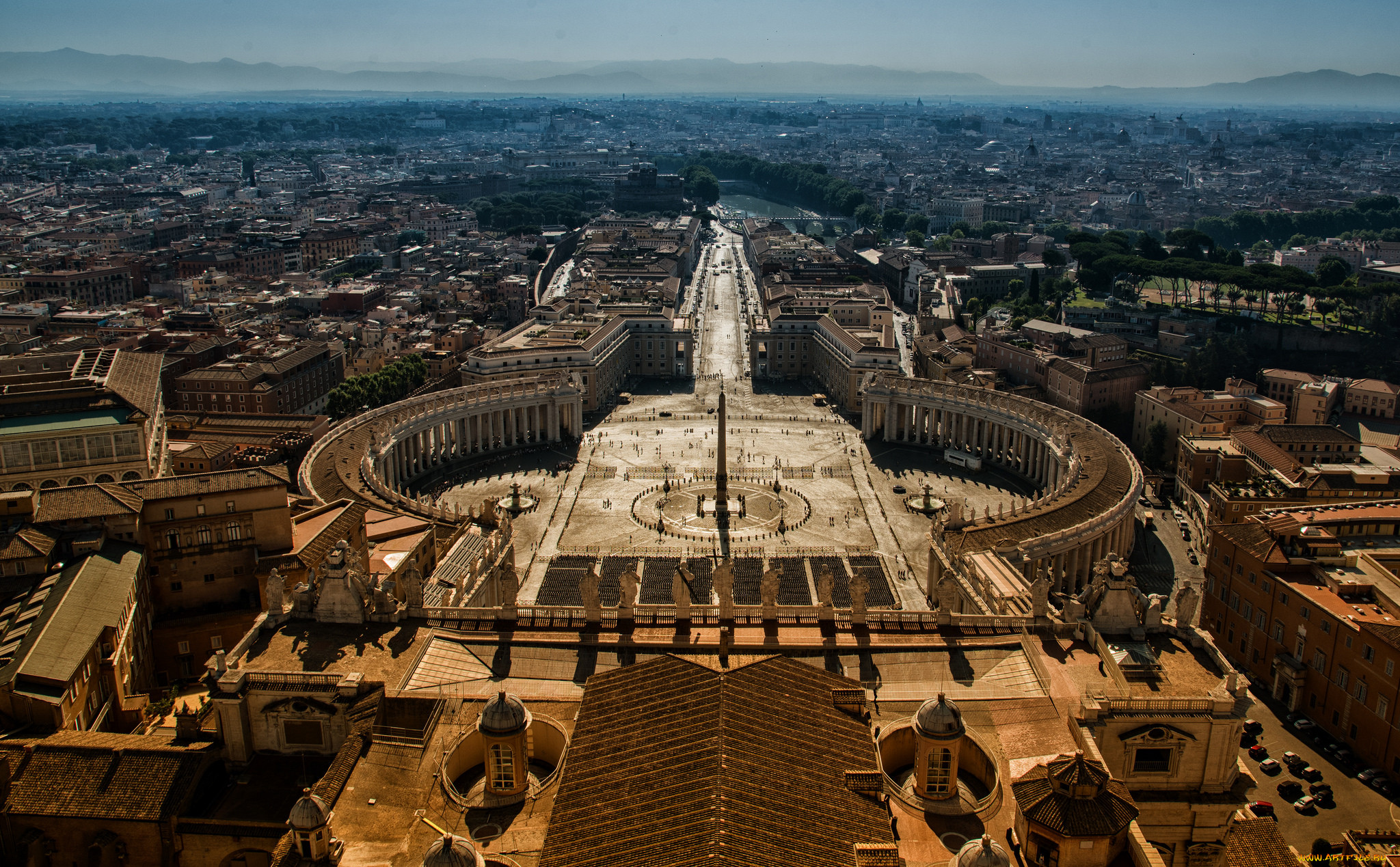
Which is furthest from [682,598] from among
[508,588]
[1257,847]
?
[1257,847]

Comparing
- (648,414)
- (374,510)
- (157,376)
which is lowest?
(648,414)

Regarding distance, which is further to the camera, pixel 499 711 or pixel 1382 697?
pixel 1382 697

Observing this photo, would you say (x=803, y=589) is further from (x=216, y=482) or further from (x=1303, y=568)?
(x=216, y=482)

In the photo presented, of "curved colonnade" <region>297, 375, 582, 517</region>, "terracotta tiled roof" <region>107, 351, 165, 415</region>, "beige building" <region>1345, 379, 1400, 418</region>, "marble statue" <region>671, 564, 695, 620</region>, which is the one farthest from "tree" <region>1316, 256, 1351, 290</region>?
"terracotta tiled roof" <region>107, 351, 165, 415</region>

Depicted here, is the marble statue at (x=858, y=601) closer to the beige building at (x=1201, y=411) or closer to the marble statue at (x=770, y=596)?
the marble statue at (x=770, y=596)

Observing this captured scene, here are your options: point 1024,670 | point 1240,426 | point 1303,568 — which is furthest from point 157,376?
point 1240,426

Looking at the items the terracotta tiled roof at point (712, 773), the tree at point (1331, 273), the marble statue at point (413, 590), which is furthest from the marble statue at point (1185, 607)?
the tree at point (1331, 273)

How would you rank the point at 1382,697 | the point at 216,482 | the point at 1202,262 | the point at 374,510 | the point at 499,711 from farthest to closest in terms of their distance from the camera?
the point at 1202,262 < the point at 374,510 < the point at 216,482 < the point at 1382,697 < the point at 499,711
